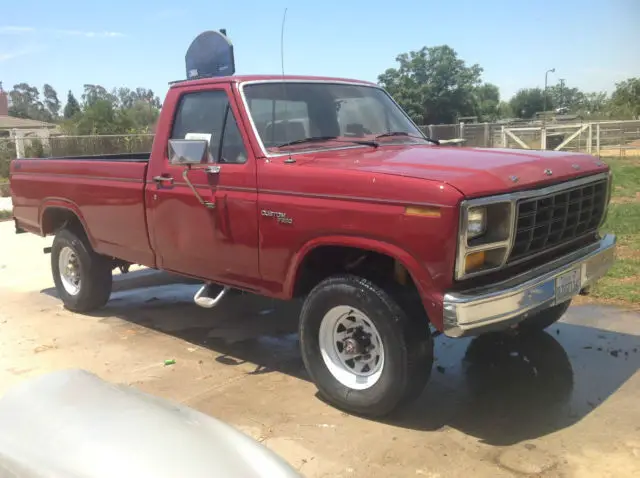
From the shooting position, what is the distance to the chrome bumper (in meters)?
3.38

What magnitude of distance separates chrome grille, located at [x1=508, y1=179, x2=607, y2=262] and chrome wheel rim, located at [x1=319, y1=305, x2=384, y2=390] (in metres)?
0.99

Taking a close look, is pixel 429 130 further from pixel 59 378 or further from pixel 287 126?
pixel 59 378

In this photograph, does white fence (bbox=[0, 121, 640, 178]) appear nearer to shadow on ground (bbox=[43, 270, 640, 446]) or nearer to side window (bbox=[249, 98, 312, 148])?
shadow on ground (bbox=[43, 270, 640, 446])

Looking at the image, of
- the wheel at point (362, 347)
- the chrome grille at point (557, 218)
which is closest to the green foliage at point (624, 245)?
the chrome grille at point (557, 218)

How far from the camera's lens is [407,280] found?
3949mm

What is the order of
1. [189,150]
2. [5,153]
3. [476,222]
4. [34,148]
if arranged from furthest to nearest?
[5,153]
[34,148]
[189,150]
[476,222]

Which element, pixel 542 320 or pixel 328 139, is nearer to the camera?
pixel 328 139

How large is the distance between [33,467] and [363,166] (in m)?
2.56

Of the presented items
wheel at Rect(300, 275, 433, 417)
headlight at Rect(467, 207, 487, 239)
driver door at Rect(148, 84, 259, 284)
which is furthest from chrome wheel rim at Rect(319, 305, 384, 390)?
headlight at Rect(467, 207, 487, 239)

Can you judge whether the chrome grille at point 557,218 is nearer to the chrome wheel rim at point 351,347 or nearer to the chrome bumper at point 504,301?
the chrome bumper at point 504,301

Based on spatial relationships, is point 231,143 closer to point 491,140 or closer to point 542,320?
point 542,320

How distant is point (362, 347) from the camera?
4.03 m

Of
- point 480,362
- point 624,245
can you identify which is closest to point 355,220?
point 480,362

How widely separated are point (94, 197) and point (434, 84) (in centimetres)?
5840
